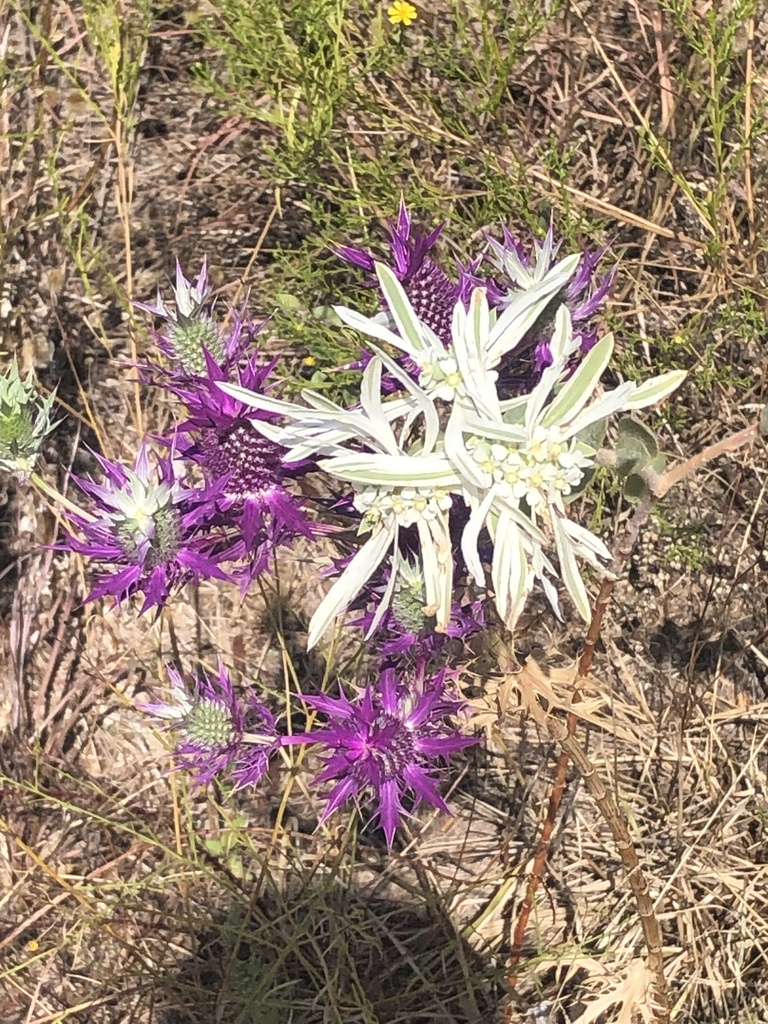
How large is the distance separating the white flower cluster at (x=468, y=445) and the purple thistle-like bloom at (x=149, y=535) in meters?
0.20

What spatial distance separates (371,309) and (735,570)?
0.78 m

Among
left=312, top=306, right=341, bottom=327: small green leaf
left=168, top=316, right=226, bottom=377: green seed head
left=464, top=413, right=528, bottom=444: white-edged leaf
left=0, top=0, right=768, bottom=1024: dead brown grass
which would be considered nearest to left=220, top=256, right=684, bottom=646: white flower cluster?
left=464, top=413, right=528, bottom=444: white-edged leaf

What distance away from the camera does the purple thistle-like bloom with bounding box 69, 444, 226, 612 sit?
3.15 ft

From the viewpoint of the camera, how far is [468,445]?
745 millimetres

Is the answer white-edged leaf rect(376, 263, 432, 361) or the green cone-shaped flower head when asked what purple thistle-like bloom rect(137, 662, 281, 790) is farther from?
white-edged leaf rect(376, 263, 432, 361)

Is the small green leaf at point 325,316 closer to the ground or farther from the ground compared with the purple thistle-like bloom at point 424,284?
closer to the ground

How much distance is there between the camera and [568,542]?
79 centimetres

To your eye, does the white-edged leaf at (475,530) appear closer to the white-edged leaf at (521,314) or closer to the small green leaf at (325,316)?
the white-edged leaf at (521,314)

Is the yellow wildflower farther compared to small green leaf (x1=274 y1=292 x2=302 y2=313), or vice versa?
small green leaf (x1=274 y1=292 x2=302 y2=313)

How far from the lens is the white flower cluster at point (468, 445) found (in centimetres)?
73

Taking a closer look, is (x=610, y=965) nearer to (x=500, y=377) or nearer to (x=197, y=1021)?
(x=197, y=1021)

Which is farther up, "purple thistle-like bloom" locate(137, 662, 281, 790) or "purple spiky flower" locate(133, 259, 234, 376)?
"purple spiky flower" locate(133, 259, 234, 376)

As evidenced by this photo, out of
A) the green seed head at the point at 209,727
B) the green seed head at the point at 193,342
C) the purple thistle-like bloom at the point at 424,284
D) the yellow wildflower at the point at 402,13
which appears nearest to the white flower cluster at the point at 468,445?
the purple thistle-like bloom at the point at 424,284

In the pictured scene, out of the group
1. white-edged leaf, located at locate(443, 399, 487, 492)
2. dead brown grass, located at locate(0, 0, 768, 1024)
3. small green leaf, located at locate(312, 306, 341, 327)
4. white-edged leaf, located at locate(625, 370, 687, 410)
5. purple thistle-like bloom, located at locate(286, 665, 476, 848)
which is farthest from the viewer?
small green leaf, located at locate(312, 306, 341, 327)
